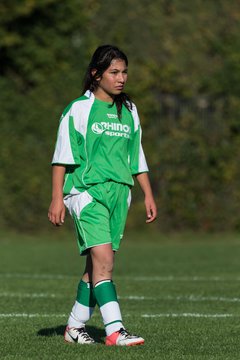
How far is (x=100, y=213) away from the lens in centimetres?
752

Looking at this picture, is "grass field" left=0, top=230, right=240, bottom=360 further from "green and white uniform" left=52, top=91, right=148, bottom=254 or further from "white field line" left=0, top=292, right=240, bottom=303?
"green and white uniform" left=52, top=91, right=148, bottom=254

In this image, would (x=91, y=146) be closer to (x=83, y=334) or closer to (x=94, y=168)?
(x=94, y=168)

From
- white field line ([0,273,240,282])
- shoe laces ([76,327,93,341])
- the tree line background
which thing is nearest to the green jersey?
shoe laces ([76,327,93,341])

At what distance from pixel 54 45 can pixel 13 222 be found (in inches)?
169

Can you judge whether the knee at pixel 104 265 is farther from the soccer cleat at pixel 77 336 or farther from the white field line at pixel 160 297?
the white field line at pixel 160 297

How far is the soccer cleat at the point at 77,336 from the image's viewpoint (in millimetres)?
7727

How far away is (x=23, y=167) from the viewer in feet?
74.3

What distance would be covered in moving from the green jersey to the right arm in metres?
0.06

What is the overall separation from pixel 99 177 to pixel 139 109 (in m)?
15.4

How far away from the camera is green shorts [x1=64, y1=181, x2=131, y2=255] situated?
294 inches

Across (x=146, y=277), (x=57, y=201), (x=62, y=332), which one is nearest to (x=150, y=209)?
(x=57, y=201)

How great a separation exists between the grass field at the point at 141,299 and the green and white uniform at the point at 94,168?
2.56 feet

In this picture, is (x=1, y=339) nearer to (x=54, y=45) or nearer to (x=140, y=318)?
(x=140, y=318)

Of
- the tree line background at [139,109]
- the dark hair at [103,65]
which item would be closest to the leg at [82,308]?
the dark hair at [103,65]
